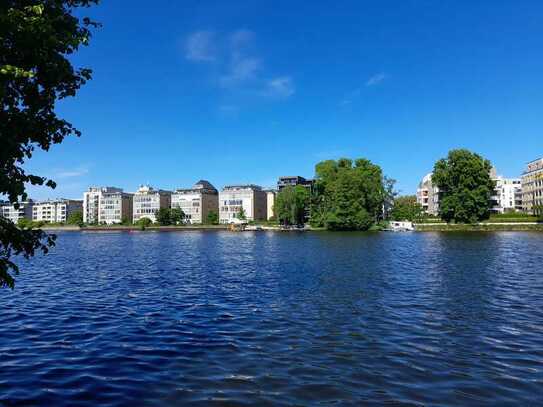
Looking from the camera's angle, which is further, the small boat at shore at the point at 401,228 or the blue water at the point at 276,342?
the small boat at shore at the point at 401,228

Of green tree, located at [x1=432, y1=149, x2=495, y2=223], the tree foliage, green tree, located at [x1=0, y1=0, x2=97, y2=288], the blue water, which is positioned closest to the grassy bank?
green tree, located at [x1=432, y1=149, x2=495, y2=223]

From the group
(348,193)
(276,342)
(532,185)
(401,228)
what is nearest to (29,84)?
(276,342)

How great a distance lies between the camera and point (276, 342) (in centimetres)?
1480

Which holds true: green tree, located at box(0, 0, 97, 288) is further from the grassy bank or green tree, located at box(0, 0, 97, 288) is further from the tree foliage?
the tree foliage

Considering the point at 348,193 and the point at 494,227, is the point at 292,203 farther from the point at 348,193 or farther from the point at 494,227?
the point at 494,227

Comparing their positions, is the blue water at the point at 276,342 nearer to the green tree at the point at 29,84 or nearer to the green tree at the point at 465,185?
the green tree at the point at 29,84

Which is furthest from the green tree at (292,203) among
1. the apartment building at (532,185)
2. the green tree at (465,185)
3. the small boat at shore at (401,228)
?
the apartment building at (532,185)

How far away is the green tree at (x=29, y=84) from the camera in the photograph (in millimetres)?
7293

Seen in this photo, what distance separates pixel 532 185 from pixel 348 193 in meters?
94.2

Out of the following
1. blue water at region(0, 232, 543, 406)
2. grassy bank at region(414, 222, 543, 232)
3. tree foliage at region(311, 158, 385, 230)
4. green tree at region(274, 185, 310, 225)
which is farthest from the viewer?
green tree at region(274, 185, 310, 225)

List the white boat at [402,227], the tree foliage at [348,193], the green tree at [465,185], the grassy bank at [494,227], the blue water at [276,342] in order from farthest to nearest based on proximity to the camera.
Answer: the white boat at [402,227]
the tree foliage at [348,193]
the green tree at [465,185]
the grassy bank at [494,227]
the blue water at [276,342]

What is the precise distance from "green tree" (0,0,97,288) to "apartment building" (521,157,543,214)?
178913 millimetres

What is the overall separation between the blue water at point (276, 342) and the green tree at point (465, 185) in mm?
97600

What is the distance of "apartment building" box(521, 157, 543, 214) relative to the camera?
162875mm
